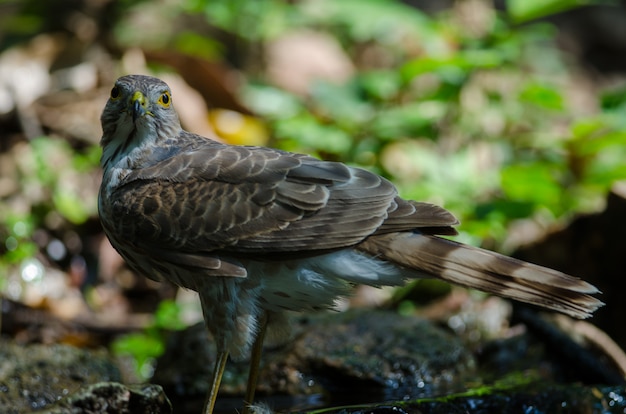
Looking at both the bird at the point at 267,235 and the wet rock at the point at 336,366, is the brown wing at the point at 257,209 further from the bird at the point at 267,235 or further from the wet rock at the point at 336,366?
the wet rock at the point at 336,366

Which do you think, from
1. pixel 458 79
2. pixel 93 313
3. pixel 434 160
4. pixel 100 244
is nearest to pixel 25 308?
pixel 93 313

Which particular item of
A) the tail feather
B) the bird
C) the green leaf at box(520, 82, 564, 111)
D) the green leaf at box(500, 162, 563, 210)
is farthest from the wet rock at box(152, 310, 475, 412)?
the green leaf at box(520, 82, 564, 111)

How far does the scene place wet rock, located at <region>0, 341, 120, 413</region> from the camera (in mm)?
4203

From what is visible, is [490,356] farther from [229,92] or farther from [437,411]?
[229,92]

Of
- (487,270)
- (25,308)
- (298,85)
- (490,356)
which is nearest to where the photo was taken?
(487,270)

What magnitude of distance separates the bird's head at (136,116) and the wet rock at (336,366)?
4.15ft

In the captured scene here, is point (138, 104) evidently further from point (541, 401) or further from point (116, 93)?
point (541, 401)

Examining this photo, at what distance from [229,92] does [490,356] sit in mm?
4523

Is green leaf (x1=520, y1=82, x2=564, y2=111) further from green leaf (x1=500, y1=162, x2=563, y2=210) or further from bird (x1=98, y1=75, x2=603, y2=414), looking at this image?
bird (x1=98, y1=75, x2=603, y2=414)

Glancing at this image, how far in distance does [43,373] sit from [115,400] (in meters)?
0.90

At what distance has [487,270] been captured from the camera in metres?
3.84

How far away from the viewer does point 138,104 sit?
4285 mm

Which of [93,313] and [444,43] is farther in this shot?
[444,43]

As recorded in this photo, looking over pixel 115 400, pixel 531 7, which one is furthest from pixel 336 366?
pixel 531 7
